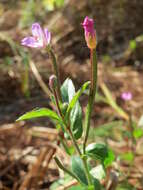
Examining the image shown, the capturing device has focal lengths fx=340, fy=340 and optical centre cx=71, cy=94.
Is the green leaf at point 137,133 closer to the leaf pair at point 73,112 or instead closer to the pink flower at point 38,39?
the leaf pair at point 73,112

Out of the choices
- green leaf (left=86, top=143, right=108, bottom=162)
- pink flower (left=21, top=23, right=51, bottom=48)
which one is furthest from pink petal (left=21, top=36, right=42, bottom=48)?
green leaf (left=86, top=143, right=108, bottom=162)

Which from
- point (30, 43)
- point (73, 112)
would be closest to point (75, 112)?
point (73, 112)

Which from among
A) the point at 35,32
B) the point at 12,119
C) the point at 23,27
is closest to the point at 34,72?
the point at 12,119

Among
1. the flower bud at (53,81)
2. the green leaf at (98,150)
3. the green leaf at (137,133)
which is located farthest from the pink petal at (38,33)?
the green leaf at (137,133)

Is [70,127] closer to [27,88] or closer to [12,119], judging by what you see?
[12,119]

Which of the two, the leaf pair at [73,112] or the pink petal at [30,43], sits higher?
the pink petal at [30,43]

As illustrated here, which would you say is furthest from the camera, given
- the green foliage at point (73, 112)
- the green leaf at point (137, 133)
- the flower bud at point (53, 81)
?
the green leaf at point (137, 133)

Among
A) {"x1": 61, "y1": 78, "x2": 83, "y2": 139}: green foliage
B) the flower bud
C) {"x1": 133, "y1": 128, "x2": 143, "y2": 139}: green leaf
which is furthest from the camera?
{"x1": 133, "y1": 128, "x2": 143, "y2": 139}: green leaf

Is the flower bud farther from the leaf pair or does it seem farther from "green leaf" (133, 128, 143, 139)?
"green leaf" (133, 128, 143, 139)

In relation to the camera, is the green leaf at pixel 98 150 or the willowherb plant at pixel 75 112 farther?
the green leaf at pixel 98 150

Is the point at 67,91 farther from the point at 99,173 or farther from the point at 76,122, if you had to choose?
the point at 99,173
